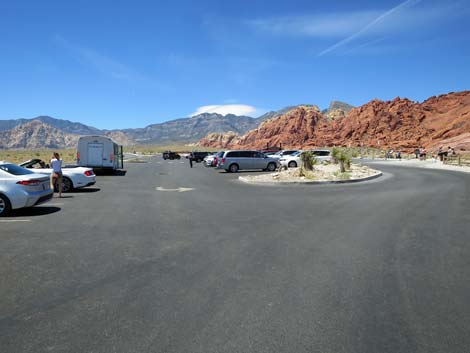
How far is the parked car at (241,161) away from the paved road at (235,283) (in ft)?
68.5

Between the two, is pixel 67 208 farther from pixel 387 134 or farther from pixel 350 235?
pixel 387 134

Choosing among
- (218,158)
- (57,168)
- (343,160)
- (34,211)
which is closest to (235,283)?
(34,211)

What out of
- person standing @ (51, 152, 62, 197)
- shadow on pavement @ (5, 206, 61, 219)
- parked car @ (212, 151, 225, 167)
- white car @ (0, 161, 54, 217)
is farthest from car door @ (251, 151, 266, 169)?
white car @ (0, 161, 54, 217)

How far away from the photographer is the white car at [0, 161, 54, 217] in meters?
10.7

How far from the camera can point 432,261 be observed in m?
6.43

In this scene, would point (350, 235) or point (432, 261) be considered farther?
point (350, 235)

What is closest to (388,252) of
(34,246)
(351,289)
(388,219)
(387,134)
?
(351,289)

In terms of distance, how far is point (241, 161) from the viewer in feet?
104

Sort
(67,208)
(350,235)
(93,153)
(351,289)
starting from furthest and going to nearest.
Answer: (93,153)
(67,208)
(350,235)
(351,289)

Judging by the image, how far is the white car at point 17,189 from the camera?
35.2 ft

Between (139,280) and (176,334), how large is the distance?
177 cm

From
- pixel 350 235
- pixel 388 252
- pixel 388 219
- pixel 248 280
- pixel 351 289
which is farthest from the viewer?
pixel 388 219

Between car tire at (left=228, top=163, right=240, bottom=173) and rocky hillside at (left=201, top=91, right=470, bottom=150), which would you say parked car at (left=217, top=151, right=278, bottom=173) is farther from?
rocky hillside at (left=201, top=91, right=470, bottom=150)

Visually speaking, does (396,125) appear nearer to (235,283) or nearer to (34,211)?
(34,211)
